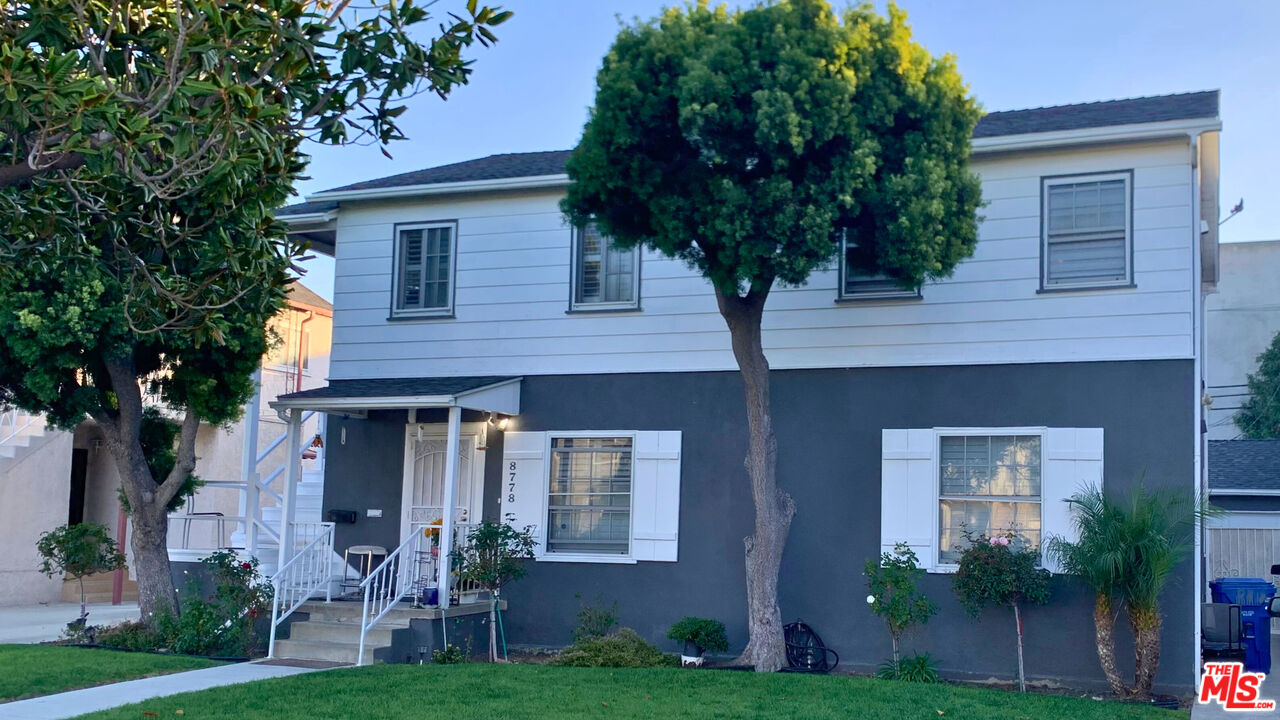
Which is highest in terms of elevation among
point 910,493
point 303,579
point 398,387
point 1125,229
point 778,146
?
point 778,146

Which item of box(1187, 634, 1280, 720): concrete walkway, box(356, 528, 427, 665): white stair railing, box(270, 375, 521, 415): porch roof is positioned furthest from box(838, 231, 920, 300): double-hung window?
box(356, 528, 427, 665): white stair railing

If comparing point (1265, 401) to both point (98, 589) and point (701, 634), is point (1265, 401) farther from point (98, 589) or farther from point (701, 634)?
point (98, 589)

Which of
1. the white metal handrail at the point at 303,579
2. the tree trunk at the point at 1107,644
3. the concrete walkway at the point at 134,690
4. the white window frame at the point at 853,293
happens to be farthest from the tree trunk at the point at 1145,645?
the white metal handrail at the point at 303,579

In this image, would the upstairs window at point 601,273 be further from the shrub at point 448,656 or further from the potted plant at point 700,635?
the shrub at point 448,656

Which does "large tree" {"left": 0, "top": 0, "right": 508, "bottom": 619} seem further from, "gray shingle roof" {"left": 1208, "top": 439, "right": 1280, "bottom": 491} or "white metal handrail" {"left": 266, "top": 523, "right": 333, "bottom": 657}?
"gray shingle roof" {"left": 1208, "top": 439, "right": 1280, "bottom": 491}

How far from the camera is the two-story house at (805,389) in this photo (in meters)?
12.1

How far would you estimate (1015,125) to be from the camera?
13586mm

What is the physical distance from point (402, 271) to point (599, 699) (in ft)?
23.9

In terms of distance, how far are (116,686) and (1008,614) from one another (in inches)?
336

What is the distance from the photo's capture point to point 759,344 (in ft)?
40.4

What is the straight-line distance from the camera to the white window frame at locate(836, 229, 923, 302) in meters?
13.0

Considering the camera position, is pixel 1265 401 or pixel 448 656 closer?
pixel 448 656

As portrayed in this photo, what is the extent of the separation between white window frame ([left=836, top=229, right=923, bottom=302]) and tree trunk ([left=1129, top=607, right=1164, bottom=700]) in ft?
12.7

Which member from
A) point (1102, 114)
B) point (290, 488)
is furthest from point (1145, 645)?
Answer: point (290, 488)
